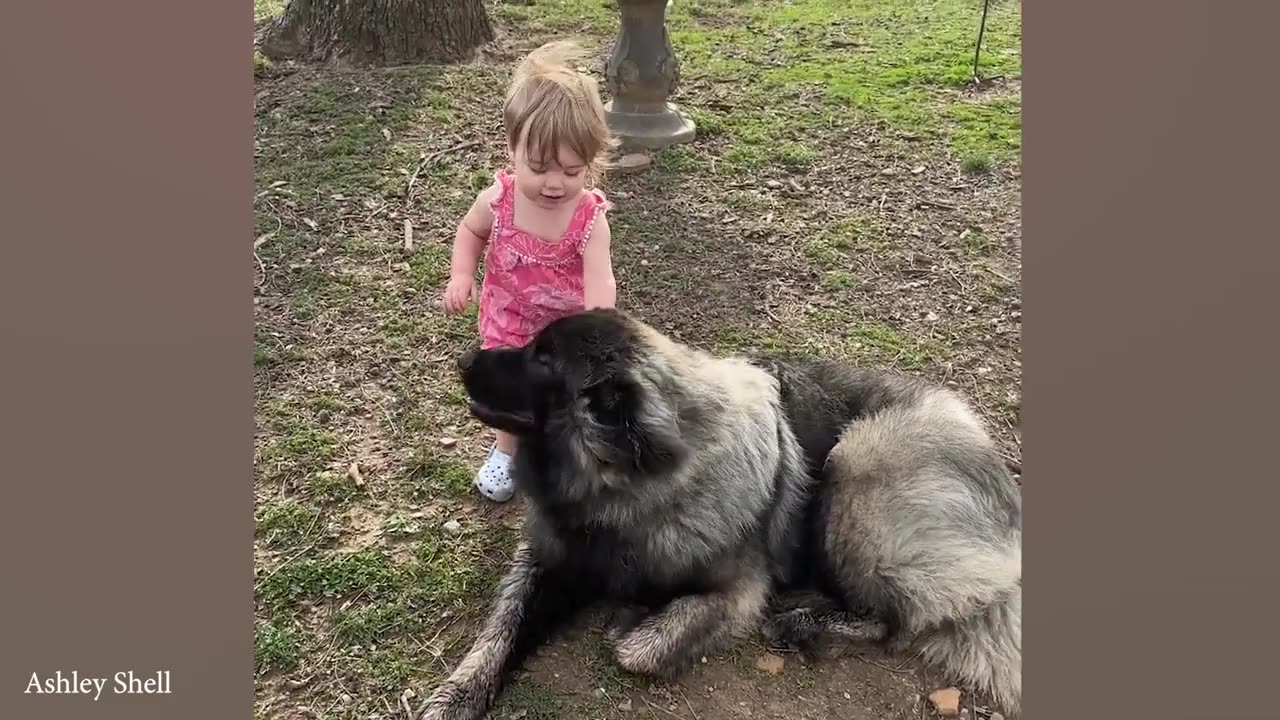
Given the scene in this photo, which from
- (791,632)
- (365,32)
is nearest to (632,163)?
(365,32)

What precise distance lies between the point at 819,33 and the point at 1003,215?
153 inches

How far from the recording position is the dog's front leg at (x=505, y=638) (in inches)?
110

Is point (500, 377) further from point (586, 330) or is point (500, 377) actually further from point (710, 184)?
point (710, 184)

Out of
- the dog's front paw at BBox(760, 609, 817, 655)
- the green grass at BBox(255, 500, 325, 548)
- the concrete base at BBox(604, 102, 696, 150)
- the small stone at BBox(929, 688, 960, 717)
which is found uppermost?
the concrete base at BBox(604, 102, 696, 150)

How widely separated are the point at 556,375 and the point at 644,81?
12.5ft

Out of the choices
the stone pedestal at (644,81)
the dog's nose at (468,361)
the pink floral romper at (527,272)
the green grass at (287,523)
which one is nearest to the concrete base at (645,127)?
the stone pedestal at (644,81)

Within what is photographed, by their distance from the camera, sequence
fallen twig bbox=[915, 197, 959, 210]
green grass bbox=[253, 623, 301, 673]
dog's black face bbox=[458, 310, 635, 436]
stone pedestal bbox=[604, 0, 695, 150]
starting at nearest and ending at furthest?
dog's black face bbox=[458, 310, 635, 436] → green grass bbox=[253, 623, 301, 673] → fallen twig bbox=[915, 197, 959, 210] → stone pedestal bbox=[604, 0, 695, 150]

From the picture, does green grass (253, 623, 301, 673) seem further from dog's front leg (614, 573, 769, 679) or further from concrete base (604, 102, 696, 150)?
concrete base (604, 102, 696, 150)

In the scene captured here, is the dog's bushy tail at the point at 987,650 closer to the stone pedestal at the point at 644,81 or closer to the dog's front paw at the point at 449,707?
the dog's front paw at the point at 449,707

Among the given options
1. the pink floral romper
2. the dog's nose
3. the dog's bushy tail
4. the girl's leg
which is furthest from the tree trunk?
the dog's bushy tail

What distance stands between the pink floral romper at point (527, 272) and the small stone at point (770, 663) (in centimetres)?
144

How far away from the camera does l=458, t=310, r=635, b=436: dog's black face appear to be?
273 cm

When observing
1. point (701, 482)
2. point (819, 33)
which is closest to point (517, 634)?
point (701, 482)

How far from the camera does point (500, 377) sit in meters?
2.88
